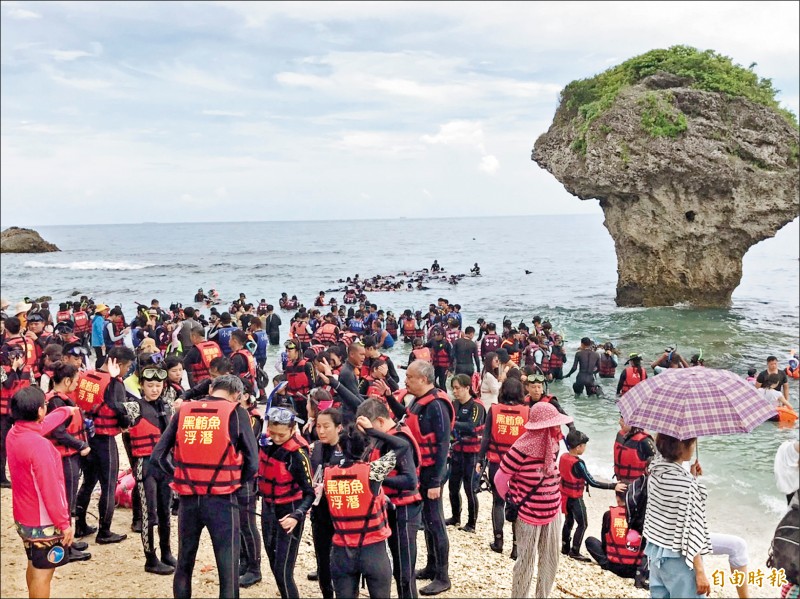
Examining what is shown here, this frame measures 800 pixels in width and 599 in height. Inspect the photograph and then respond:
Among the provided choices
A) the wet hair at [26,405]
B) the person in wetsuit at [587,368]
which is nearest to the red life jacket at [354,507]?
the wet hair at [26,405]

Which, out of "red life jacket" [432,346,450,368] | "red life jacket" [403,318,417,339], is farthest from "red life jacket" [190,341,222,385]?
"red life jacket" [403,318,417,339]

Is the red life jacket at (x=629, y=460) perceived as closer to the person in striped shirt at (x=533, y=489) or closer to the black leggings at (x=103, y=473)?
the person in striped shirt at (x=533, y=489)

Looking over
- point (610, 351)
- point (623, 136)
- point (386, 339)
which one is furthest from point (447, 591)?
point (623, 136)

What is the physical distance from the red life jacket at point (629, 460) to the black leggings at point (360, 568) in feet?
12.9

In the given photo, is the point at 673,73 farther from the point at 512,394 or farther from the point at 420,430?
the point at 420,430

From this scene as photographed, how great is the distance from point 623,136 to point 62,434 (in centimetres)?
2582

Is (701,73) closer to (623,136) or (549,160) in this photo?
(623,136)

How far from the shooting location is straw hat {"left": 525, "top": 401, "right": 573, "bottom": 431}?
17.5 feet

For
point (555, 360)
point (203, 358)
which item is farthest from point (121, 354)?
point (555, 360)

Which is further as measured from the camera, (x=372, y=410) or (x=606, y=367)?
(x=606, y=367)

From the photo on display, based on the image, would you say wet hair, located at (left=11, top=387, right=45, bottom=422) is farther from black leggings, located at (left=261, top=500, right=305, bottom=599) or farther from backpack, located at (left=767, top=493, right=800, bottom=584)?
backpack, located at (left=767, top=493, right=800, bottom=584)

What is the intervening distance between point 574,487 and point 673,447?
3.06 m

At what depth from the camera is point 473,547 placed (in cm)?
735

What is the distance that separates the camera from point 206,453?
480 cm
